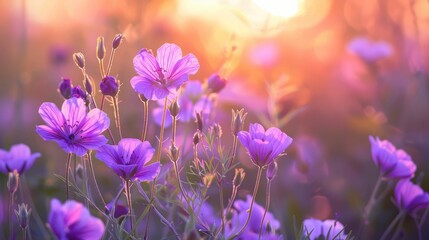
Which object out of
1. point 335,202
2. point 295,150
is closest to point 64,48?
point 295,150

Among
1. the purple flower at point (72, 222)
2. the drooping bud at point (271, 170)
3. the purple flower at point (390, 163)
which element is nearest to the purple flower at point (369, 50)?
the purple flower at point (390, 163)

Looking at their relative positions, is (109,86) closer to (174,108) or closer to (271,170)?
(174,108)

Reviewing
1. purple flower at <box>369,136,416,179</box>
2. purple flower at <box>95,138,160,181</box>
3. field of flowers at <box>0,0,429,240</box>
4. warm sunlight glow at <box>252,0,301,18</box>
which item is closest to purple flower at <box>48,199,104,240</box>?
field of flowers at <box>0,0,429,240</box>

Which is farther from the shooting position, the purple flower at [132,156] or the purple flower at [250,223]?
the purple flower at [250,223]

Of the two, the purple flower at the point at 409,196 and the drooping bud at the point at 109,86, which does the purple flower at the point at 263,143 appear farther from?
the purple flower at the point at 409,196

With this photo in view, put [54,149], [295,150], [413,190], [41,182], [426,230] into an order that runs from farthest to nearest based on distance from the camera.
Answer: [54,149]
[295,150]
[426,230]
[41,182]
[413,190]

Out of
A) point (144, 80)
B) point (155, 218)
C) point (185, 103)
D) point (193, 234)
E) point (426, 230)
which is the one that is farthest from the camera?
point (426, 230)

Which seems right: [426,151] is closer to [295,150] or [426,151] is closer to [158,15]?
[295,150]
